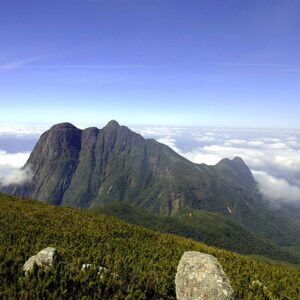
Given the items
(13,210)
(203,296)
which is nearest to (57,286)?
(203,296)

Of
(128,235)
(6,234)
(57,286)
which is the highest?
(57,286)

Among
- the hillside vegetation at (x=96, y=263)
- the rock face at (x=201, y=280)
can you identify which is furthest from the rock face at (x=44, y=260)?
the rock face at (x=201, y=280)

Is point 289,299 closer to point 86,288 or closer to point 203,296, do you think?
point 203,296

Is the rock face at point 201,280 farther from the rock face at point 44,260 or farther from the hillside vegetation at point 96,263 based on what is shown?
the rock face at point 44,260

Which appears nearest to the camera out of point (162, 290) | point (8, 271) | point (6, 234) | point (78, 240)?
point (8, 271)

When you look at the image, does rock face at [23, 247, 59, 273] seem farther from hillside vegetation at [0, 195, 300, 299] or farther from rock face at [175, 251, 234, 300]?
rock face at [175, 251, 234, 300]

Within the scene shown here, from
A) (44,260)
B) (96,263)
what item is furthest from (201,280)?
(44,260)

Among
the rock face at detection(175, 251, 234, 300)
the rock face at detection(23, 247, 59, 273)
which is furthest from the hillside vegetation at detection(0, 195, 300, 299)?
the rock face at detection(175, 251, 234, 300)
